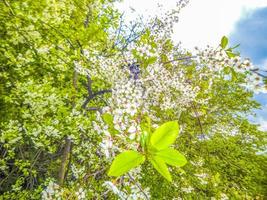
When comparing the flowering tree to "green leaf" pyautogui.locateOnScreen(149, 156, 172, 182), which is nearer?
"green leaf" pyautogui.locateOnScreen(149, 156, 172, 182)

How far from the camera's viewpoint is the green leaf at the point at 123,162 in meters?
0.66

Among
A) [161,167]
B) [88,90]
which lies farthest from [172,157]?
[88,90]

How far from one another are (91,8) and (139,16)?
80.1 inches

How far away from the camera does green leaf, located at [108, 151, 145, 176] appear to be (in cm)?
66

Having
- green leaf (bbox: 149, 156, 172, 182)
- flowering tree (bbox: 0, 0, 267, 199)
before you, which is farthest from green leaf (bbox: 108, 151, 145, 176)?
flowering tree (bbox: 0, 0, 267, 199)

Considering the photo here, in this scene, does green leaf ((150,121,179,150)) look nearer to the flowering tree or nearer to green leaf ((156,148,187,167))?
green leaf ((156,148,187,167))

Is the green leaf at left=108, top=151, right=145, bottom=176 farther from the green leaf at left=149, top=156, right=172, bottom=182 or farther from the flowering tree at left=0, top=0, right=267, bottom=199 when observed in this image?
the flowering tree at left=0, top=0, right=267, bottom=199

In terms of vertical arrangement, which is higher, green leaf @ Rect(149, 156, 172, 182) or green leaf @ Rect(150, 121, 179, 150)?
green leaf @ Rect(150, 121, 179, 150)

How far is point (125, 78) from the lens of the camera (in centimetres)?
566

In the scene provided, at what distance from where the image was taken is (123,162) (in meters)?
0.67

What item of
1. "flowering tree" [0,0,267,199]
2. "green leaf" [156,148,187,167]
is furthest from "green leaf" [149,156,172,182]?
"flowering tree" [0,0,267,199]

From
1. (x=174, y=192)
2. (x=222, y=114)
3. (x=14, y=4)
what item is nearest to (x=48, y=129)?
(x=14, y=4)

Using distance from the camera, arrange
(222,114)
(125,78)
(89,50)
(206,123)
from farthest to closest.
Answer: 1. (222,114)
2. (206,123)
3. (89,50)
4. (125,78)

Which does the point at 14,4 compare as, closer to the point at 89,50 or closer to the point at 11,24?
the point at 11,24
